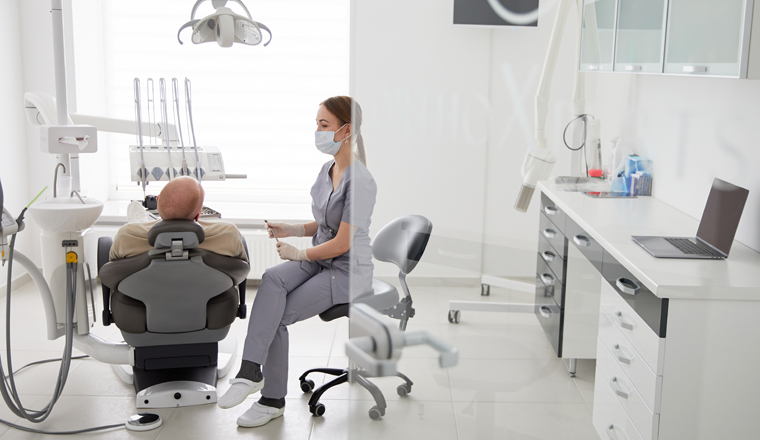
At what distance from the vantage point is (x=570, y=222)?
0.89m

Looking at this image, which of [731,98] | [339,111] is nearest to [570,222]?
[731,98]

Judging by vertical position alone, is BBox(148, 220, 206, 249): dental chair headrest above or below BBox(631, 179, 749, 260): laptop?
below

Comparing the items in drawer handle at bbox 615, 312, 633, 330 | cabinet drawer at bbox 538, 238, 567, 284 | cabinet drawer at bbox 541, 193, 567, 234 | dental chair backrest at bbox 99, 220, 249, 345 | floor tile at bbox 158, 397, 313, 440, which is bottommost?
floor tile at bbox 158, 397, 313, 440

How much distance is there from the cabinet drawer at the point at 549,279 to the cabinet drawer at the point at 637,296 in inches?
3.1

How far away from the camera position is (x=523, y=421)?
98 cm

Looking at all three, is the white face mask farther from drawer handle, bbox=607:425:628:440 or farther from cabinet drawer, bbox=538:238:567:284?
drawer handle, bbox=607:425:628:440

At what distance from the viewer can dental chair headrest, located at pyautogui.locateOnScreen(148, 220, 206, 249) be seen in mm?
2119

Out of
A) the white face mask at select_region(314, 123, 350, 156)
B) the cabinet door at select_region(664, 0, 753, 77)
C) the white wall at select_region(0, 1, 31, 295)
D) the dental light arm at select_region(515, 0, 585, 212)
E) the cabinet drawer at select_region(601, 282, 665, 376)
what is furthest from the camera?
the white wall at select_region(0, 1, 31, 295)

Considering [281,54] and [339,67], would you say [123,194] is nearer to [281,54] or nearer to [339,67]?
[281,54]

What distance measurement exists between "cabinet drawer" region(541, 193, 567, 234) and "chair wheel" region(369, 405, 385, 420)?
0.42 metres

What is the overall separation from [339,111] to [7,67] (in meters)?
2.81

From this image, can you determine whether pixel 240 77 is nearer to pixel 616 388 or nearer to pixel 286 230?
pixel 286 230

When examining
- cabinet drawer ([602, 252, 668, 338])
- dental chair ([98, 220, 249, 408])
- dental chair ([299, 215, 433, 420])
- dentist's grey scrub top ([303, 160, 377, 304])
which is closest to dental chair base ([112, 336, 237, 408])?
dental chair ([98, 220, 249, 408])

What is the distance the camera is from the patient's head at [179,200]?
7.29 feet
